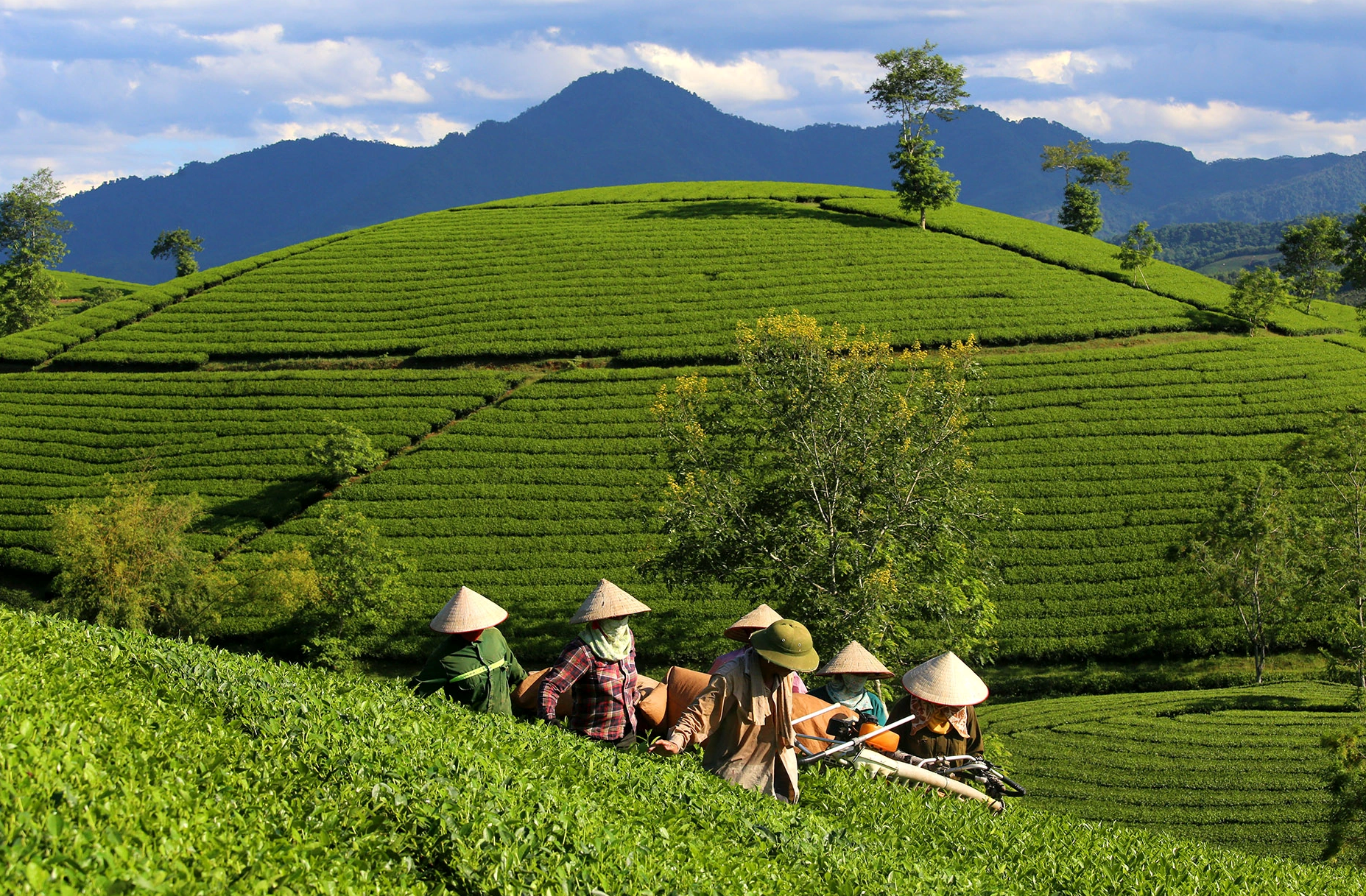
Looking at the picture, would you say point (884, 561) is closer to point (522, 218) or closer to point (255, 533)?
point (255, 533)

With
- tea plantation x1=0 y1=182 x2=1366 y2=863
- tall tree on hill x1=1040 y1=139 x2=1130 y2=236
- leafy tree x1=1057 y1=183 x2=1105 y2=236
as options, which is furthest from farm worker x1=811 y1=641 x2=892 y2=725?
tall tree on hill x1=1040 y1=139 x2=1130 y2=236

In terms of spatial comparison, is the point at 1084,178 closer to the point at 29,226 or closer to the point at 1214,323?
the point at 1214,323

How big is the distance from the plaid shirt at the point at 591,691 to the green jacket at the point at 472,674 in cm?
46

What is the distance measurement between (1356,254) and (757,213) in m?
43.2

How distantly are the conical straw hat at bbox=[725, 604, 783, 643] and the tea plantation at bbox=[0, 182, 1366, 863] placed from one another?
6.46 feet

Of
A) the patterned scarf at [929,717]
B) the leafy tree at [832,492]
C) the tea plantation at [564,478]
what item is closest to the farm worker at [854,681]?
the patterned scarf at [929,717]

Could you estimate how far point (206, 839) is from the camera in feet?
12.1

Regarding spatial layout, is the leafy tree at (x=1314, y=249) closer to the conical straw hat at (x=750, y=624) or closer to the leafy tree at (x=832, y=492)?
the leafy tree at (x=832, y=492)

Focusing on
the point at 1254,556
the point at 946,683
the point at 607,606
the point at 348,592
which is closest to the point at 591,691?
the point at 607,606

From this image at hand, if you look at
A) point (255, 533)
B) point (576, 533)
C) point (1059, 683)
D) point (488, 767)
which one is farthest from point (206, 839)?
point (255, 533)

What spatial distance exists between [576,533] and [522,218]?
1530 inches

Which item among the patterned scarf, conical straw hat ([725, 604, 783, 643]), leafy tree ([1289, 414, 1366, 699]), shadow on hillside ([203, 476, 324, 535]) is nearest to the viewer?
the patterned scarf

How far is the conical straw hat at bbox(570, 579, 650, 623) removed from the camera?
7.36 meters

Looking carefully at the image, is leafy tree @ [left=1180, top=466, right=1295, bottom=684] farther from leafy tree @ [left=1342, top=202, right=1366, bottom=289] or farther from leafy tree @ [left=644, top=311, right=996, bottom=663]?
leafy tree @ [left=1342, top=202, right=1366, bottom=289]
